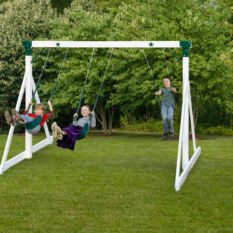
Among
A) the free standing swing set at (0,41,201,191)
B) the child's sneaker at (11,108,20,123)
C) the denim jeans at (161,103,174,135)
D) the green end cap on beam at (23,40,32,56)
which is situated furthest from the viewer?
the denim jeans at (161,103,174,135)

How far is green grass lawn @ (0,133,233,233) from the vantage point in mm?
7641

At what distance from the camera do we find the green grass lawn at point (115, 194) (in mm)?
7641

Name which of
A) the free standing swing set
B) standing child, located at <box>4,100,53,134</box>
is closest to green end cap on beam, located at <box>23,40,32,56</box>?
the free standing swing set

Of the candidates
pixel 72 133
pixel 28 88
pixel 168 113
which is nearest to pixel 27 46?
pixel 28 88

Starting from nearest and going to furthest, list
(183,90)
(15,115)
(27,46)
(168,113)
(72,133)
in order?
(15,115)
(72,133)
(183,90)
(27,46)
(168,113)

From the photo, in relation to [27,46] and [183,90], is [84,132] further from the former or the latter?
[27,46]

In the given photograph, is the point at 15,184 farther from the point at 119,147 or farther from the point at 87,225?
the point at 119,147

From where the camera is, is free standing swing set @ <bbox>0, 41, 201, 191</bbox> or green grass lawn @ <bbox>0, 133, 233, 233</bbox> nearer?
green grass lawn @ <bbox>0, 133, 233, 233</bbox>

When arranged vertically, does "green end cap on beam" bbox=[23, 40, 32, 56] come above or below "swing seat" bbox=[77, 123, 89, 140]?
above

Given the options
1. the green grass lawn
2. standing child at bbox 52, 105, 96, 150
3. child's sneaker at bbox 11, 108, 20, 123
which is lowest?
the green grass lawn

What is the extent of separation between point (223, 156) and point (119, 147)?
9.05 ft

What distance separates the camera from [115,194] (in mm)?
9352

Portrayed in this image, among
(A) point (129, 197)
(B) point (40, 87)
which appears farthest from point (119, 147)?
(A) point (129, 197)

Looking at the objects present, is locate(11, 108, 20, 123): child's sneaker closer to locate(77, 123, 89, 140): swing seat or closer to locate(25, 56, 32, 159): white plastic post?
locate(77, 123, 89, 140): swing seat
